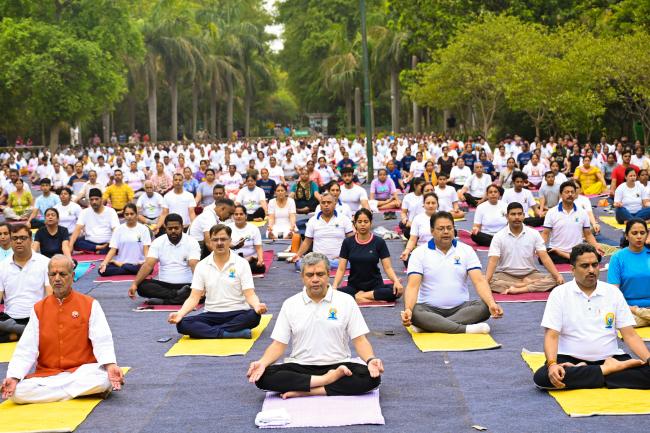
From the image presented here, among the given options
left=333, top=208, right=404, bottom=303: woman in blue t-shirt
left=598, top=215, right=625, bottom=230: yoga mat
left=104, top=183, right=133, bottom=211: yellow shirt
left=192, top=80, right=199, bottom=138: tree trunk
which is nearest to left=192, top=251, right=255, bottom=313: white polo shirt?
left=333, top=208, right=404, bottom=303: woman in blue t-shirt

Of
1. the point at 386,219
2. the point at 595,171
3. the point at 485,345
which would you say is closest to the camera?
the point at 485,345

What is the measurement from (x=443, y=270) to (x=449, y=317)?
0.48m

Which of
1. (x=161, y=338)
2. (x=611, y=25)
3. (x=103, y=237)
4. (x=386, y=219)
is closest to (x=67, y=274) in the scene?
(x=161, y=338)

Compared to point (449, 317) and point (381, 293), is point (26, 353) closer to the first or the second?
point (449, 317)

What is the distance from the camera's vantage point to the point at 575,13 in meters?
44.2

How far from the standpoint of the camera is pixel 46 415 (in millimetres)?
7797

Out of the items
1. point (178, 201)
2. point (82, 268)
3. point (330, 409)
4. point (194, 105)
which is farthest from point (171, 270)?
point (194, 105)

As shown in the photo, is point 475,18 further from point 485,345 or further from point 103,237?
point 485,345

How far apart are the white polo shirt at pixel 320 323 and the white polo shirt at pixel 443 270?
8.49 feet

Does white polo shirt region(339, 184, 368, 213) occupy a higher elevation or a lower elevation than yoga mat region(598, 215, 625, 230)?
higher

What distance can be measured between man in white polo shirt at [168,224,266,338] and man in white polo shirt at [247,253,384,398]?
2424mm

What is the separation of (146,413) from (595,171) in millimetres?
18385

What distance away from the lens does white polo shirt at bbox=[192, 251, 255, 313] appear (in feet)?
34.7

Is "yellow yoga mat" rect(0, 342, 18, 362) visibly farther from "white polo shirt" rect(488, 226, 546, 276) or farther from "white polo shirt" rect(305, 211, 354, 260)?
"white polo shirt" rect(488, 226, 546, 276)
